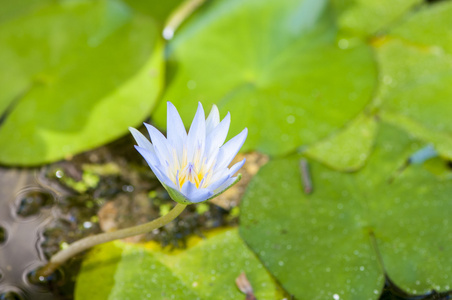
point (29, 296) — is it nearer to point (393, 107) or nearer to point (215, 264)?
point (215, 264)

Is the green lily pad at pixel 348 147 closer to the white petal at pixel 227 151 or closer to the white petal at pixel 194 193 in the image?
the white petal at pixel 227 151

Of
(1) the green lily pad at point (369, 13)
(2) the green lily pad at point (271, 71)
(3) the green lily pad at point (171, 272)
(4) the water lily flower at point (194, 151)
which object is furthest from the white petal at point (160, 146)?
(1) the green lily pad at point (369, 13)

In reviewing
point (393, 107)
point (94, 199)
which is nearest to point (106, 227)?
point (94, 199)

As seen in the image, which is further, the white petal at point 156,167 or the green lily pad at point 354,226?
the green lily pad at point 354,226

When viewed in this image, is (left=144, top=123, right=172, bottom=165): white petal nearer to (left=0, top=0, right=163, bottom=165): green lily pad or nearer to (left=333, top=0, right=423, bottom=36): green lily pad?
(left=0, top=0, right=163, bottom=165): green lily pad

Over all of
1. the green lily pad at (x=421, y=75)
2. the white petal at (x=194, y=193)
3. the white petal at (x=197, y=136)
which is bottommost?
the green lily pad at (x=421, y=75)

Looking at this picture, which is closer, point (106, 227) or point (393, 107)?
point (106, 227)

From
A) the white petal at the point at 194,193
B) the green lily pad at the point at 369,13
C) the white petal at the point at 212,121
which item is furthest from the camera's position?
the green lily pad at the point at 369,13
